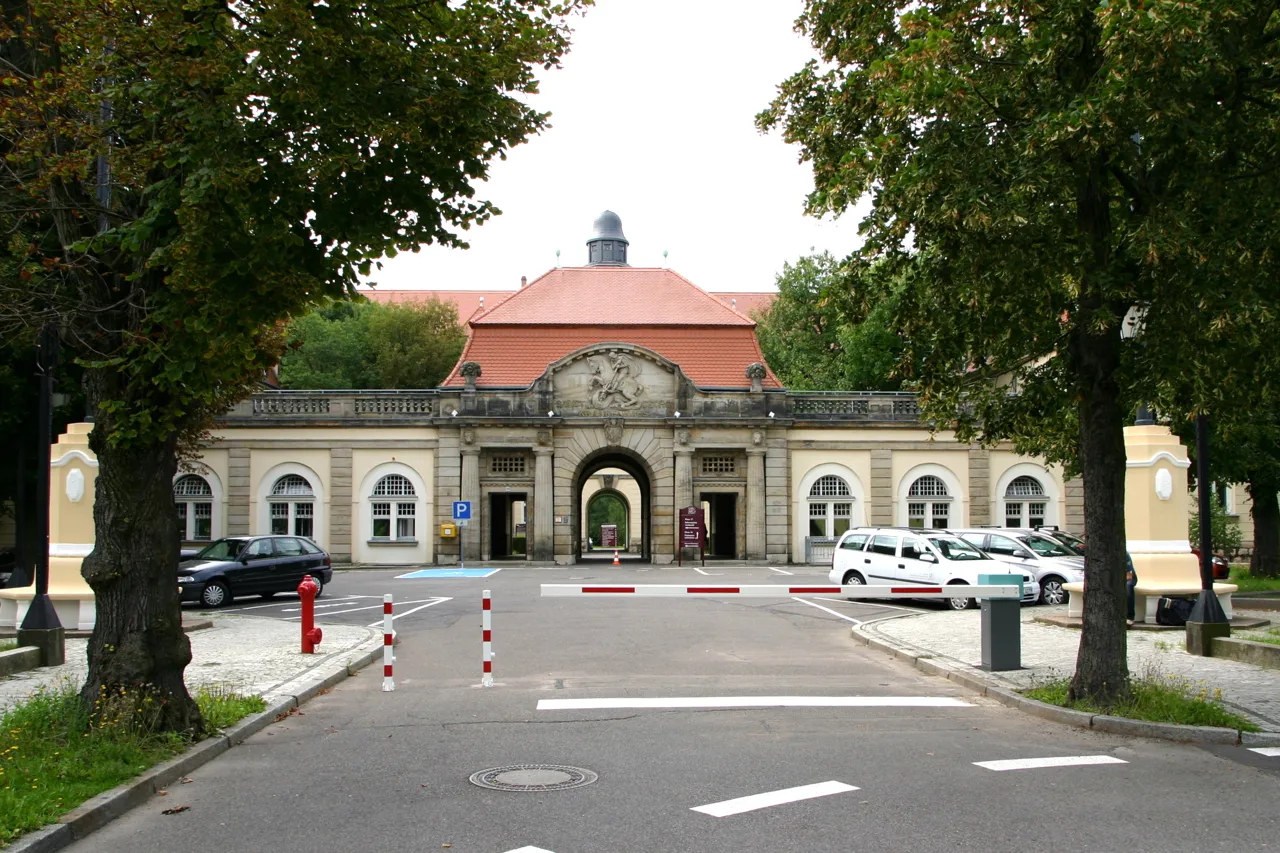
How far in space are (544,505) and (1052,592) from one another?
22.4m

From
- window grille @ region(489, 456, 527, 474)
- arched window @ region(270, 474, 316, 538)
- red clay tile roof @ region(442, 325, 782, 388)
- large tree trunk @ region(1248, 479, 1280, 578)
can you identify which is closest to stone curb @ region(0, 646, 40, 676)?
arched window @ region(270, 474, 316, 538)

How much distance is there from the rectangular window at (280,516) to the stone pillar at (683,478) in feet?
49.7

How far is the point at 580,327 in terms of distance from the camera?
44.7m

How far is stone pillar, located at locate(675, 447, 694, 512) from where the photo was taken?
42.7m

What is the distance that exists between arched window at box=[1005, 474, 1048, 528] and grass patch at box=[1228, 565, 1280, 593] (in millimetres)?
11000

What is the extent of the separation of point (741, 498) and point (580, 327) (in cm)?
949

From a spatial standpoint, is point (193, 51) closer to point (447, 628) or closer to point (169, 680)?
point (169, 680)

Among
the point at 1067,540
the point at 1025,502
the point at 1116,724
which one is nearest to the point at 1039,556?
the point at 1067,540

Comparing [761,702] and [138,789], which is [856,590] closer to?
[761,702]

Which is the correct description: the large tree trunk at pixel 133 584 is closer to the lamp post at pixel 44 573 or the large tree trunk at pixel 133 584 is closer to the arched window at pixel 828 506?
the lamp post at pixel 44 573

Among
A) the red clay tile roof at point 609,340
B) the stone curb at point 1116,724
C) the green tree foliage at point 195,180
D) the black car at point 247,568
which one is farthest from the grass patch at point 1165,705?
the red clay tile roof at point 609,340

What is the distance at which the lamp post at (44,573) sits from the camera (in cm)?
1377

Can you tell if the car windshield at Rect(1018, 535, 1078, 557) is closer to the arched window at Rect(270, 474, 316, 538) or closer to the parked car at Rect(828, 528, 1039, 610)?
the parked car at Rect(828, 528, 1039, 610)

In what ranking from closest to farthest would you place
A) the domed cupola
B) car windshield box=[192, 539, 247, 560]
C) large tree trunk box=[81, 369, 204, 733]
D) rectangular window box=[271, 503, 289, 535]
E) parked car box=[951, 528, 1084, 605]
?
1. large tree trunk box=[81, 369, 204, 733]
2. parked car box=[951, 528, 1084, 605]
3. car windshield box=[192, 539, 247, 560]
4. rectangular window box=[271, 503, 289, 535]
5. the domed cupola
